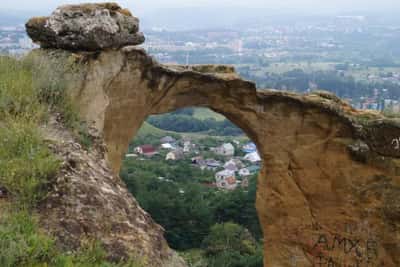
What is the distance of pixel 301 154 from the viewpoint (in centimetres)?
1379

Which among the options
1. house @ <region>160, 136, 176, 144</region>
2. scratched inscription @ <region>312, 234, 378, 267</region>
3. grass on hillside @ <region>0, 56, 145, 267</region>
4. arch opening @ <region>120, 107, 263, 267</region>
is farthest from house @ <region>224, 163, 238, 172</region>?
grass on hillside @ <region>0, 56, 145, 267</region>

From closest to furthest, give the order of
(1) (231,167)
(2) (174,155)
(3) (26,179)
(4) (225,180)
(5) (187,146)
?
(3) (26,179) < (4) (225,180) < (1) (231,167) < (2) (174,155) < (5) (187,146)

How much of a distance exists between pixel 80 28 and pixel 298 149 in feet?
21.3

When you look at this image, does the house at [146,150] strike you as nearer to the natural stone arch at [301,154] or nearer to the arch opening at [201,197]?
the arch opening at [201,197]

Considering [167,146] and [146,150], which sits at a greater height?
[146,150]

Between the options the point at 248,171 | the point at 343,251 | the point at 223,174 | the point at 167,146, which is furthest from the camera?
the point at 167,146

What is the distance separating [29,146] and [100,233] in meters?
1.45

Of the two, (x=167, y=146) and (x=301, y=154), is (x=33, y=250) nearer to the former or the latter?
(x=301, y=154)

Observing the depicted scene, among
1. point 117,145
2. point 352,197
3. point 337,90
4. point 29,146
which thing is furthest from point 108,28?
point 337,90

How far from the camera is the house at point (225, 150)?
73550 mm

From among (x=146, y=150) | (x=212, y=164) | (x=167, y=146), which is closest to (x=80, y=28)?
(x=212, y=164)

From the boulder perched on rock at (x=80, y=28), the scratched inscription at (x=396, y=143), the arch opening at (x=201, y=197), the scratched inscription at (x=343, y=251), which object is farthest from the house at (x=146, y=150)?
the boulder perched on rock at (x=80, y=28)

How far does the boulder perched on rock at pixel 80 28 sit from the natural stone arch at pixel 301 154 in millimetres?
1381

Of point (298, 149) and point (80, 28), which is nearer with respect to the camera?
point (80, 28)
